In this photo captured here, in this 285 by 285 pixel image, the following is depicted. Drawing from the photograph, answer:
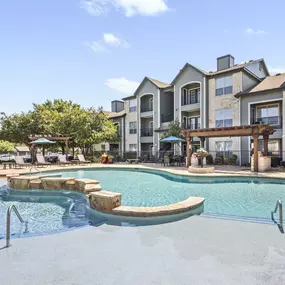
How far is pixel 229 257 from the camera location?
3289 millimetres

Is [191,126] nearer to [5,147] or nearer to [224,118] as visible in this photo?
[224,118]

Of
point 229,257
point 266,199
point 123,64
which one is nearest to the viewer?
point 229,257

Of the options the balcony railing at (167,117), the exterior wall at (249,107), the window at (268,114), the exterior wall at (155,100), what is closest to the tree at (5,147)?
the exterior wall at (155,100)

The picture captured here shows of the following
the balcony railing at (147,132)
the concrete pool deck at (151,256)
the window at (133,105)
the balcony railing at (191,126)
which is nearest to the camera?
the concrete pool deck at (151,256)

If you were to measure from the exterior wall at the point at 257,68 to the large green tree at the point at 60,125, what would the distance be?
15.2 m

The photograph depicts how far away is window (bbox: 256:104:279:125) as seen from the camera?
19.7 metres

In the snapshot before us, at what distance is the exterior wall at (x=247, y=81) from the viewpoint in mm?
20734

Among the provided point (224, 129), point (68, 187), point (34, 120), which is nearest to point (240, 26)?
point (224, 129)

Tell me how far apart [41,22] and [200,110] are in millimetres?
15883

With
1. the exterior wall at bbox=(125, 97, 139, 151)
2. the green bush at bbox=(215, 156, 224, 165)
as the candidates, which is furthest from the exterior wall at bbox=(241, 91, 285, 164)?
→ the exterior wall at bbox=(125, 97, 139, 151)

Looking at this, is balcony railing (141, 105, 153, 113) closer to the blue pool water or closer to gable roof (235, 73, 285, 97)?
gable roof (235, 73, 285, 97)

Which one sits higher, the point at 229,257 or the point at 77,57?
the point at 77,57

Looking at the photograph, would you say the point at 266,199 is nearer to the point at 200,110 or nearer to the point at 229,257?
the point at 229,257

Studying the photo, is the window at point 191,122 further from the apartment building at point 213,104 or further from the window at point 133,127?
the window at point 133,127
